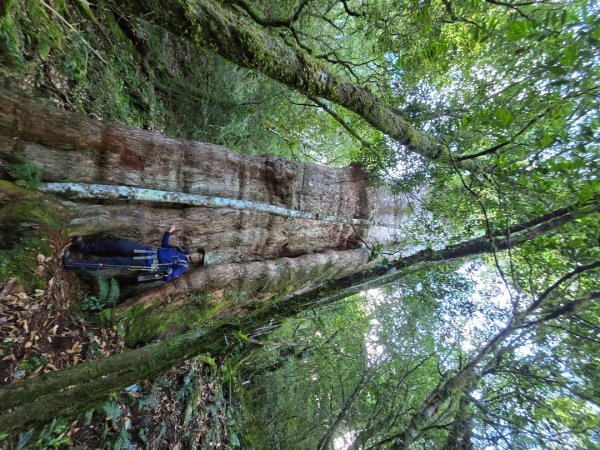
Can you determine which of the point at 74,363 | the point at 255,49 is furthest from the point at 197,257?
the point at 255,49

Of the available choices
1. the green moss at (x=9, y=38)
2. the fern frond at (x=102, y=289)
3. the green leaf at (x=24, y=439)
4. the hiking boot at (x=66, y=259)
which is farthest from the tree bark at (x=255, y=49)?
the green leaf at (x=24, y=439)

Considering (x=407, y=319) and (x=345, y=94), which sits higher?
(x=345, y=94)

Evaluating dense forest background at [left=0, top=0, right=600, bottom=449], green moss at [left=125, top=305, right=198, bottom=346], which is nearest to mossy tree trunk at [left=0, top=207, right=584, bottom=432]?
dense forest background at [left=0, top=0, right=600, bottom=449]

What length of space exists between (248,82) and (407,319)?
7.48 meters

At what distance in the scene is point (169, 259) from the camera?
5699 mm

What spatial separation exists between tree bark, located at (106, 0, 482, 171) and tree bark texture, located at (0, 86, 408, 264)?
1818mm

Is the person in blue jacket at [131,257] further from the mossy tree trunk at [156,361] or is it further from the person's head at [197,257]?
the mossy tree trunk at [156,361]

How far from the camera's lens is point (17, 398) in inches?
103

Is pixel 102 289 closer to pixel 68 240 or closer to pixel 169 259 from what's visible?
pixel 68 240

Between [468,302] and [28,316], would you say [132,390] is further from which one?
[468,302]

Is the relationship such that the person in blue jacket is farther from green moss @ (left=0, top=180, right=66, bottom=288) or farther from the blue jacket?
green moss @ (left=0, top=180, right=66, bottom=288)

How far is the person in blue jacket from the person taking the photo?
502cm

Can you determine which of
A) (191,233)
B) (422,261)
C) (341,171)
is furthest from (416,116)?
(191,233)

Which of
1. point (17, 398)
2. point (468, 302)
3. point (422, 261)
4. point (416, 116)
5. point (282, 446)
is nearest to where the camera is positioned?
point (17, 398)
